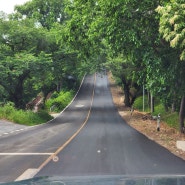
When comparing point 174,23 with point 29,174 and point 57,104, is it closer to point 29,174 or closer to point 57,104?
point 29,174

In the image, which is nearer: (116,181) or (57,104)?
(116,181)

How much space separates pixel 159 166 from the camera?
471 inches

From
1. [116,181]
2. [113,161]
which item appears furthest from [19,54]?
[116,181]

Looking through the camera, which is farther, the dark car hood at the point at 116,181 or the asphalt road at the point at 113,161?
the asphalt road at the point at 113,161

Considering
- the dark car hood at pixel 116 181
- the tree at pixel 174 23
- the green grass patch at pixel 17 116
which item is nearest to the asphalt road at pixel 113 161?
the tree at pixel 174 23

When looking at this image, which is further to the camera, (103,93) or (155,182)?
(103,93)

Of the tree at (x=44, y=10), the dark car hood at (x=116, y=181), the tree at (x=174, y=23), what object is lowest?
the dark car hood at (x=116, y=181)

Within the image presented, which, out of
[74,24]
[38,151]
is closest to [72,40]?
[74,24]

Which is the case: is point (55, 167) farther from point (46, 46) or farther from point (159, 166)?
point (46, 46)

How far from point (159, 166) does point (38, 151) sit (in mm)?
5376

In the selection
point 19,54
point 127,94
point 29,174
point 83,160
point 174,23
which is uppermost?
point 19,54

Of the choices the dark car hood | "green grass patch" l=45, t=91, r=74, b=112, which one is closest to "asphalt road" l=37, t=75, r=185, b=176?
the dark car hood

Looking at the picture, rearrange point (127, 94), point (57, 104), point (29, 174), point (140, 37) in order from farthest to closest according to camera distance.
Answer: point (127, 94), point (57, 104), point (140, 37), point (29, 174)

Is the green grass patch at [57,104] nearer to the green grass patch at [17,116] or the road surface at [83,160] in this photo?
the green grass patch at [17,116]
